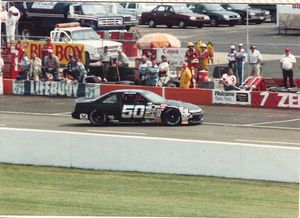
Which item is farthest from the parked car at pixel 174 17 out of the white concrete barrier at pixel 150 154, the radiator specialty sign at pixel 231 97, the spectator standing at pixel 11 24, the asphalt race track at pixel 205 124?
the white concrete barrier at pixel 150 154

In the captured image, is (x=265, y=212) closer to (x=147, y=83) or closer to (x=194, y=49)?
(x=147, y=83)

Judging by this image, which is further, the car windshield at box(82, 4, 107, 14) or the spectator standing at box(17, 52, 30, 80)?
the car windshield at box(82, 4, 107, 14)

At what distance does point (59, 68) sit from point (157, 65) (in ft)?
11.7

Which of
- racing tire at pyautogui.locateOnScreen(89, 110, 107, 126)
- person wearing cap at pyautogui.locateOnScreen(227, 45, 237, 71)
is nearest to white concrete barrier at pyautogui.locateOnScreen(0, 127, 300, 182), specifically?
racing tire at pyautogui.locateOnScreen(89, 110, 107, 126)

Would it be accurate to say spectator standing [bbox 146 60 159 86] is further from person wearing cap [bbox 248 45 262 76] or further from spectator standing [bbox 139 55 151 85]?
person wearing cap [bbox 248 45 262 76]

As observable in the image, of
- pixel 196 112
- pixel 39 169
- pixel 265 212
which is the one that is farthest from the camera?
pixel 196 112

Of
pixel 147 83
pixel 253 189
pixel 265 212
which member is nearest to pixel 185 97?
pixel 147 83

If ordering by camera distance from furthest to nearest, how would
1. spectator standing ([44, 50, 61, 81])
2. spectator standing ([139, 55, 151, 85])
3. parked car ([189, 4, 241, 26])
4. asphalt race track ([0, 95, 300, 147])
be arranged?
parked car ([189, 4, 241, 26]) → spectator standing ([44, 50, 61, 81]) → spectator standing ([139, 55, 151, 85]) → asphalt race track ([0, 95, 300, 147])

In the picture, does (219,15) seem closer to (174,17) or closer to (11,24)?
(174,17)

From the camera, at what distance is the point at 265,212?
16.0m

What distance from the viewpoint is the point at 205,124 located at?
27.8 m

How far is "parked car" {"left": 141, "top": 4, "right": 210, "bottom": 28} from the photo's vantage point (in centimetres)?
5503

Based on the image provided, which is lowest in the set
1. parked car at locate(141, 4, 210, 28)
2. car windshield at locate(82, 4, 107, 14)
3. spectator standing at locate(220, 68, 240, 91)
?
spectator standing at locate(220, 68, 240, 91)

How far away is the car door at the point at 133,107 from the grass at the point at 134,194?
7.22 metres
